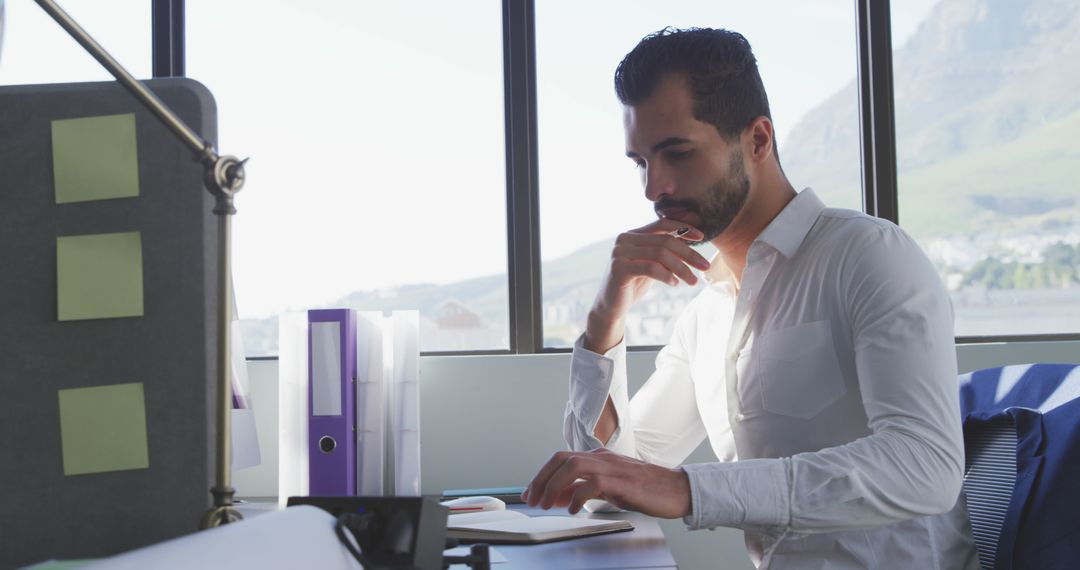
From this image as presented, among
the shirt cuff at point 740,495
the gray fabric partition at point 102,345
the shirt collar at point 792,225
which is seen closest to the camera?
the gray fabric partition at point 102,345

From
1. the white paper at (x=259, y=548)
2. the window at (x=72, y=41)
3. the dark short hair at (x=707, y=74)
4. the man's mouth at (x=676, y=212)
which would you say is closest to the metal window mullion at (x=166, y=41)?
the window at (x=72, y=41)

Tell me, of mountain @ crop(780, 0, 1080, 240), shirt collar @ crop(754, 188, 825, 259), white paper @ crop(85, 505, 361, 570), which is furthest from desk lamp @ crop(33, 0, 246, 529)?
mountain @ crop(780, 0, 1080, 240)

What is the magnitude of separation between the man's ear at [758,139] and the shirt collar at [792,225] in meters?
0.11

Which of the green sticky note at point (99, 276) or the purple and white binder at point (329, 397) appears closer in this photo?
the green sticky note at point (99, 276)

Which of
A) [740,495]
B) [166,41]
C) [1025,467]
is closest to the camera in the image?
[740,495]

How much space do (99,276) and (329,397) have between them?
74 cm

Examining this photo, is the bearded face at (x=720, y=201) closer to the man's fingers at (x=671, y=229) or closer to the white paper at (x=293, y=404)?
the man's fingers at (x=671, y=229)

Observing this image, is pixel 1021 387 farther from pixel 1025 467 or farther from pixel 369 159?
pixel 369 159

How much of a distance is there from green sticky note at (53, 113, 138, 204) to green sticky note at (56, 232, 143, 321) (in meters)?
0.05

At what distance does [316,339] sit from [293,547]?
1.11m

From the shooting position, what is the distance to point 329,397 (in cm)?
169

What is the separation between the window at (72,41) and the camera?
2.22m

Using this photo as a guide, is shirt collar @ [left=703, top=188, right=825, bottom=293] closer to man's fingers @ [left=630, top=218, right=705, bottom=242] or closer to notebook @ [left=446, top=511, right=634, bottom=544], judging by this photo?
man's fingers @ [left=630, top=218, right=705, bottom=242]

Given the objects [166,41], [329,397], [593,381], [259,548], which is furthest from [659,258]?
[166,41]
